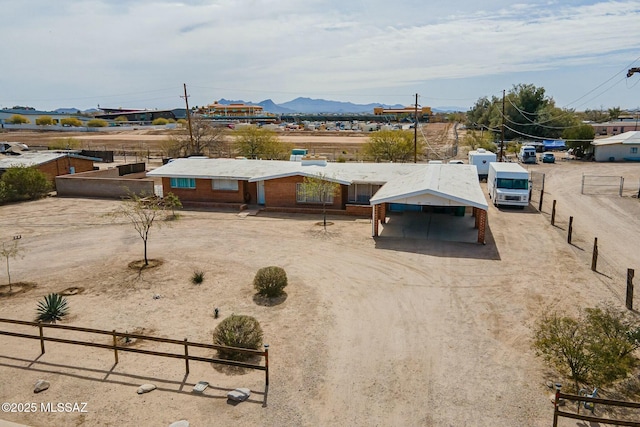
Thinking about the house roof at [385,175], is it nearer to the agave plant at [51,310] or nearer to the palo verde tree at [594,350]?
the palo verde tree at [594,350]

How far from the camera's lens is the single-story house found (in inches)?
1025

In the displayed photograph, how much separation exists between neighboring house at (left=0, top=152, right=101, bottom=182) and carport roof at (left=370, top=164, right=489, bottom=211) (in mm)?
29648

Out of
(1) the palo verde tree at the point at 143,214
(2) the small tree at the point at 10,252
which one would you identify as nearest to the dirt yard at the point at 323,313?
(2) the small tree at the point at 10,252

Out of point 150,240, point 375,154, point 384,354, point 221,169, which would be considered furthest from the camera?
point 375,154

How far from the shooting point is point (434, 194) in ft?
72.8

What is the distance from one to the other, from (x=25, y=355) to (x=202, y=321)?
15.5ft

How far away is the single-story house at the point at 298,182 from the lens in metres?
26.0

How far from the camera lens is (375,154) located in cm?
4766

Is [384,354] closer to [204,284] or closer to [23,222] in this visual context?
[204,284]

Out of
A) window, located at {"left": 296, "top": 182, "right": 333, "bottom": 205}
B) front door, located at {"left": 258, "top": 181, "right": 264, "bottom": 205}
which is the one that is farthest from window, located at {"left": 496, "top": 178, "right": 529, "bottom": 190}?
front door, located at {"left": 258, "top": 181, "right": 264, "bottom": 205}

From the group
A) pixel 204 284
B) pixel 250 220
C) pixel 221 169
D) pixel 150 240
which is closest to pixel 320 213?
pixel 250 220

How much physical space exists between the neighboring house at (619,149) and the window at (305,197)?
129ft

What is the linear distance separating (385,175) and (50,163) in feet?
96.6

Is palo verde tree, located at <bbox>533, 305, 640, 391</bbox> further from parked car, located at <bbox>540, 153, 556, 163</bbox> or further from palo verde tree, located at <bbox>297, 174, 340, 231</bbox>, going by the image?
parked car, located at <bbox>540, 153, 556, 163</bbox>
